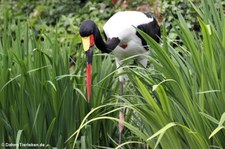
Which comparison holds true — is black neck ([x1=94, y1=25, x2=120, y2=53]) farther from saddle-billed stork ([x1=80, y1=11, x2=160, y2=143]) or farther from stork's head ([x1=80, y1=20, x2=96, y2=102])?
stork's head ([x1=80, y1=20, x2=96, y2=102])

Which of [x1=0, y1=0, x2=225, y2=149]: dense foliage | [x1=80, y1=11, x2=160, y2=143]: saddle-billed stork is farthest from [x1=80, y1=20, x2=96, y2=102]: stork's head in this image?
[x1=0, y1=0, x2=225, y2=149]: dense foliage

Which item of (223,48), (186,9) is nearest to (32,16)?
(186,9)

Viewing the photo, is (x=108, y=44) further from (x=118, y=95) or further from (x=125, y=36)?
(x=118, y=95)

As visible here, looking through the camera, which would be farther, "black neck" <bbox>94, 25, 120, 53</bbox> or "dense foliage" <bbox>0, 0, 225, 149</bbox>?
"black neck" <bbox>94, 25, 120, 53</bbox>

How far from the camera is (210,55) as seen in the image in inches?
133

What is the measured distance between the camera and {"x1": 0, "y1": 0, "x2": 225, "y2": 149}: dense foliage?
3.35 meters

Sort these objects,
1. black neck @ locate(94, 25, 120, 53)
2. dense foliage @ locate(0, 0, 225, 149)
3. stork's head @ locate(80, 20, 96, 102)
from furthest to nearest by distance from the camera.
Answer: black neck @ locate(94, 25, 120, 53), stork's head @ locate(80, 20, 96, 102), dense foliage @ locate(0, 0, 225, 149)

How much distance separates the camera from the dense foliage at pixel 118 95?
3354mm

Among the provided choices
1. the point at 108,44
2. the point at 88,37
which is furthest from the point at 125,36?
the point at 88,37

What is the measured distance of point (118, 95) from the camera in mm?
4254

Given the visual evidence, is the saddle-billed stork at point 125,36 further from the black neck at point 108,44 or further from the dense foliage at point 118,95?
the dense foliage at point 118,95

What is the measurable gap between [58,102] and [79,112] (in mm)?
195

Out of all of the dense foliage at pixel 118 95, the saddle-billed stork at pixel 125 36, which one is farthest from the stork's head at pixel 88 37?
the dense foliage at pixel 118 95

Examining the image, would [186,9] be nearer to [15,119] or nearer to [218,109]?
[15,119]
